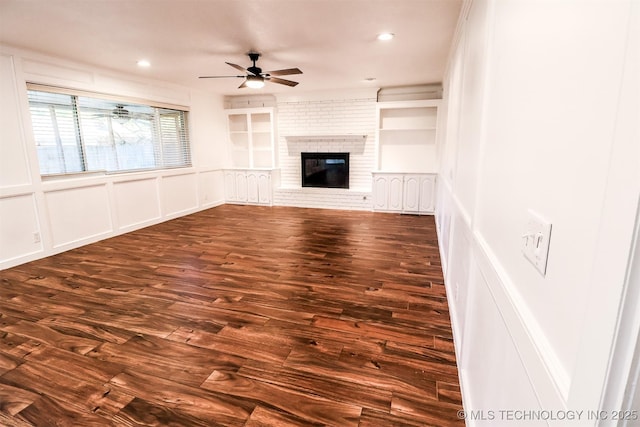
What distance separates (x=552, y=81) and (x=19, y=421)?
2628mm

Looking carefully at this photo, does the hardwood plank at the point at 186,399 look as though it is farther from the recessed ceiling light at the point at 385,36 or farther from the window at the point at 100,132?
the window at the point at 100,132

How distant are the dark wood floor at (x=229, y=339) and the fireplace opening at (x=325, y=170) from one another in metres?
2.99

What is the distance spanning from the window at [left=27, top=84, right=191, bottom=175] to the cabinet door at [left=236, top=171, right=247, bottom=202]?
1400 millimetres

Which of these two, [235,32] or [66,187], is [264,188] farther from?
[235,32]

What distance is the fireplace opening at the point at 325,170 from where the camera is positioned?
6953mm

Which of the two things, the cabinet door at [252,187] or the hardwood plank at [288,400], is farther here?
the cabinet door at [252,187]

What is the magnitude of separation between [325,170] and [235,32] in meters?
4.08

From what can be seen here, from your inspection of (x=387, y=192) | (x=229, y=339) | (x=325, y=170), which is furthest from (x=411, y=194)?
(x=229, y=339)

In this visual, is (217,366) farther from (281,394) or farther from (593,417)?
(593,417)

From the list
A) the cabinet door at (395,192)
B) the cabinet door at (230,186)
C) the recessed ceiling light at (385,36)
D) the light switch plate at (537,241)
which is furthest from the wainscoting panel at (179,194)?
the light switch plate at (537,241)

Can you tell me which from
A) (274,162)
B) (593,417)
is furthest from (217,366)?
(274,162)

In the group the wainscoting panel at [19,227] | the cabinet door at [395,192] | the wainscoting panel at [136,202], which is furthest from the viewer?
the cabinet door at [395,192]

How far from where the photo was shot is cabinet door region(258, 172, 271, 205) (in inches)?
285

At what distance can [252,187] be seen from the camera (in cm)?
738
